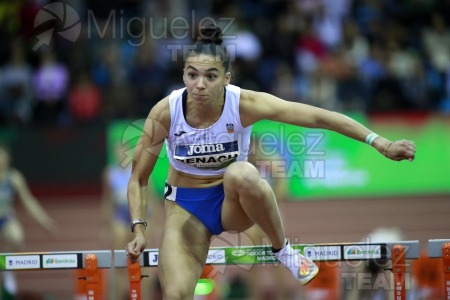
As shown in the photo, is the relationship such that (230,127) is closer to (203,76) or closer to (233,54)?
(203,76)

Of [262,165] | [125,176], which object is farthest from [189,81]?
[125,176]

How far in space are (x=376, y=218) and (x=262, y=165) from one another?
4307 millimetres

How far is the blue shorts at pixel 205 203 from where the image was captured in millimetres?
6680

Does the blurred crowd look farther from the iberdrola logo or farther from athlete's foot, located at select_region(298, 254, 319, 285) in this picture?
athlete's foot, located at select_region(298, 254, 319, 285)

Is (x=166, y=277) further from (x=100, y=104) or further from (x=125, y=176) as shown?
(x=100, y=104)

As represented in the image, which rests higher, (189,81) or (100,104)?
(100,104)

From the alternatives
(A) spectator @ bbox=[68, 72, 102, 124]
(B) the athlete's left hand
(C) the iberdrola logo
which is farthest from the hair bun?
(C) the iberdrola logo

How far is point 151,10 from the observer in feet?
48.3

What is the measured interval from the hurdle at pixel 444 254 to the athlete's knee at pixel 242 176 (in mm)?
1646

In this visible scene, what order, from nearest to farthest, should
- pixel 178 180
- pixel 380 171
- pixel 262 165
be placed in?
pixel 178 180, pixel 262 165, pixel 380 171

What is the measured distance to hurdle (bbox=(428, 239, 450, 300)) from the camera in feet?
22.5

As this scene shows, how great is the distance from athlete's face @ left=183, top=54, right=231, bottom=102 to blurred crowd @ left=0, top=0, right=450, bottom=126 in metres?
6.66

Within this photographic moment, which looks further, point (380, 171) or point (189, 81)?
point (380, 171)

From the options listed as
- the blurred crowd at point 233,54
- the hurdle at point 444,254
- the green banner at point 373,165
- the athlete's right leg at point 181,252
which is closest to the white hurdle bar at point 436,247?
the hurdle at point 444,254
